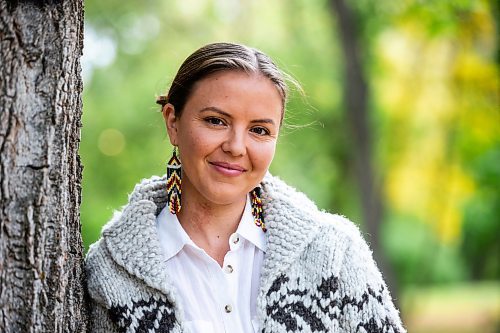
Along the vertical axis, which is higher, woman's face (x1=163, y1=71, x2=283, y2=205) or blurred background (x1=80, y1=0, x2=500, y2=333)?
blurred background (x1=80, y1=0, x2=500, y2=333)

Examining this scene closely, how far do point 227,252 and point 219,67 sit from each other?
24.4 inches

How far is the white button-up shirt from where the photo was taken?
2.44 metres

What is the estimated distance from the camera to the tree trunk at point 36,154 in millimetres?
2100

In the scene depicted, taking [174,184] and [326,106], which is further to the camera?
[326,106]

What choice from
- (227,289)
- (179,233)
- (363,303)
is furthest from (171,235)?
(363,303)

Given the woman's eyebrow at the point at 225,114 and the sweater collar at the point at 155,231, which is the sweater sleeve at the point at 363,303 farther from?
the woman's eyebrow at the point at 225,114

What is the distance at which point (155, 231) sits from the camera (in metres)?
2.54

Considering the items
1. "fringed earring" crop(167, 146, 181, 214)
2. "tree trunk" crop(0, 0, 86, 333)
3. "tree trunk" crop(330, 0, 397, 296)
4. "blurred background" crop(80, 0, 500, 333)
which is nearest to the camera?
"tree trunk" crop(0, 0, 86, 333)

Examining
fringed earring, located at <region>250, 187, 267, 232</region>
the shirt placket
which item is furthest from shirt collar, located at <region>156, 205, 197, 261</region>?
fringed earring, located at <region>250, 187, 267, 232</region>

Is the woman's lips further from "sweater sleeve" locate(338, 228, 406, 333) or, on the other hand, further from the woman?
"sweater sleeve" locate(338, 228, 406, 333)

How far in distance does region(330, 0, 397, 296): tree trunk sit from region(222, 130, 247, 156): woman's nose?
7.08m

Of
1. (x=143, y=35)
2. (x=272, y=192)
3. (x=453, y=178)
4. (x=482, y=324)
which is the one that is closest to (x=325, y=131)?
(x=453, y=178)

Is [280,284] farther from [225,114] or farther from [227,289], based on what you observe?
[225,114]

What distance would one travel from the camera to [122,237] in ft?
8.23
